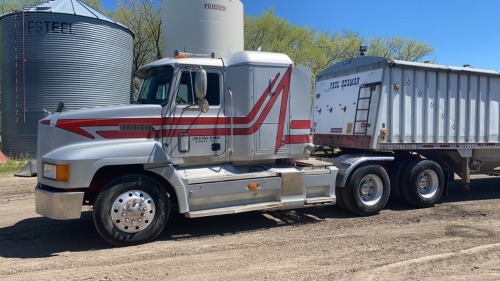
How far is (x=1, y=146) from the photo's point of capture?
17406 mm

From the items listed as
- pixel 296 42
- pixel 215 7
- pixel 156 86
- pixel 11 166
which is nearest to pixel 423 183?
pixel 156 86

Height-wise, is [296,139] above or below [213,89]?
below

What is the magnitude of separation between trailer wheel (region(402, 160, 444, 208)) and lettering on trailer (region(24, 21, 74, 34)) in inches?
553

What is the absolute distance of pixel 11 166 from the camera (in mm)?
15039

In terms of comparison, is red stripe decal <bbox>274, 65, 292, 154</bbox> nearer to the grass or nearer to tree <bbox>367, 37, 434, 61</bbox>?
the grass

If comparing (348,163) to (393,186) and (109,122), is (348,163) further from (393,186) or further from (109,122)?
(109,122)

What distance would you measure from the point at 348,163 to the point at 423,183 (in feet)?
6.90

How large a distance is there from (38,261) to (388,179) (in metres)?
6.33

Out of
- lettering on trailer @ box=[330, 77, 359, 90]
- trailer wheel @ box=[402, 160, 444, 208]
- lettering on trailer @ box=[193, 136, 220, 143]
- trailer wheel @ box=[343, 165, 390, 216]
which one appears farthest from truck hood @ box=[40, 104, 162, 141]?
trailer wheel @ box=[402, 160, 444, 208]

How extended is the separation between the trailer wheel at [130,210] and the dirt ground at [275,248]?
204 millimetres

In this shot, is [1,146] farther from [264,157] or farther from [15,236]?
[264,157]

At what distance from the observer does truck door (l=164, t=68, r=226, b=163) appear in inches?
259

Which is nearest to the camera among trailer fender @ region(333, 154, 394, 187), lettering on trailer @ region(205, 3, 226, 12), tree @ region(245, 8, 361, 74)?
trailer fender @ region(333, 154, 394, 187)

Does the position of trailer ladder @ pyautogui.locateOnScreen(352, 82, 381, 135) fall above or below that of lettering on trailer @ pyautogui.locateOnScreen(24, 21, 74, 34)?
below
